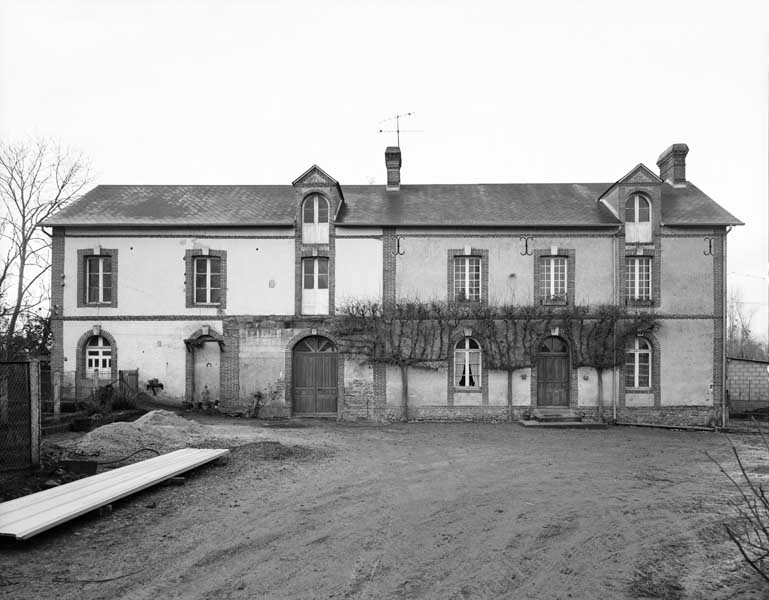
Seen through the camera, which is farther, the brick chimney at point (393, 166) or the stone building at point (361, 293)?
the brick chimney at point (393, 166)

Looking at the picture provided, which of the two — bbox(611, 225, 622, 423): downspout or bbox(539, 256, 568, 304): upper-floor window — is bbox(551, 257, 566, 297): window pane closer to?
bbox(539, 256, 568, 304): upper-floor window

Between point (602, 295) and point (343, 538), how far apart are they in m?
16.3

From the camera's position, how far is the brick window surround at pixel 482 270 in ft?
69.3

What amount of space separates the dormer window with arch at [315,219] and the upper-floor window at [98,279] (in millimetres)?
6557

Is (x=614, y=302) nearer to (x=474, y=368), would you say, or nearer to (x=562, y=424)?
(x=562, y=424)

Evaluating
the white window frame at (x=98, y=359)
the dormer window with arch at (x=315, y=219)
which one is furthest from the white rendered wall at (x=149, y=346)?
the dormer window with arch at (x=315, y=219)

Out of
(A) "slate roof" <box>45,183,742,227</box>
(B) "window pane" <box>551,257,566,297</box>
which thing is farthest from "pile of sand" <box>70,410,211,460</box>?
(B) "window pane" <box>551,257,566,297</box>

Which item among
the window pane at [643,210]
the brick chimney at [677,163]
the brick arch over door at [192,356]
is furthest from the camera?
the brick chimney at [677,163]

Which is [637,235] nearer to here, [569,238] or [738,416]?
[569,238]

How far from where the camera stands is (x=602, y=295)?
21.2 metres

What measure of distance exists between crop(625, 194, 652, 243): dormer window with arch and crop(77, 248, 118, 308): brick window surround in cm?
1683

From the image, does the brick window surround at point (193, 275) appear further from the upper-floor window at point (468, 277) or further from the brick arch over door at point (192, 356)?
the upper-floor window at point (468, 277)

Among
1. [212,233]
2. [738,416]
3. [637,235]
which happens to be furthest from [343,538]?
[738,416]

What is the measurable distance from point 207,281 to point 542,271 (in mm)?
11077
